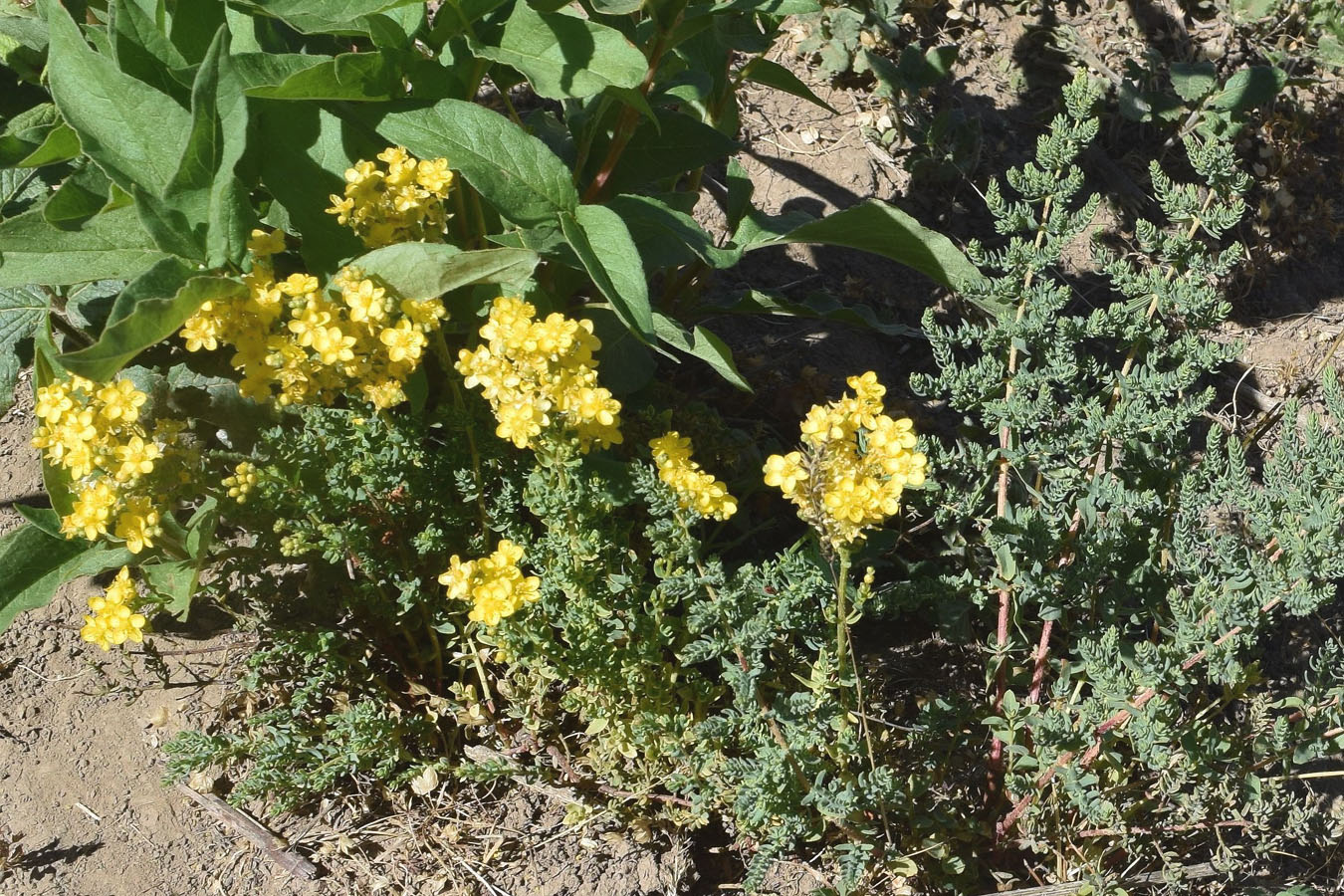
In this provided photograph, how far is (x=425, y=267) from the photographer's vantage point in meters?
2.02

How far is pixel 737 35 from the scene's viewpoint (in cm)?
259

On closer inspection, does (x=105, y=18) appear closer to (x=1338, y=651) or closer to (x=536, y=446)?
(x=536, y=446)

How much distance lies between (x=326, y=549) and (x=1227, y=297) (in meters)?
2.83

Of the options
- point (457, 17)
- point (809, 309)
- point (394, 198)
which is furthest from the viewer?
point (809, 309)

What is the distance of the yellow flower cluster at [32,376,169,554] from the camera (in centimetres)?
186

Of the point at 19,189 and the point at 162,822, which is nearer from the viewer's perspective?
the point at 162,822

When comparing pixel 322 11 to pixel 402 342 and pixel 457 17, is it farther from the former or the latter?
pixel 402 342

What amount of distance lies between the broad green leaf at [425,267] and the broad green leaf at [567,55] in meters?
0.34

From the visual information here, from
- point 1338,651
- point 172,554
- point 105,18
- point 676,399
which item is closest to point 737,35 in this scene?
point 676,399

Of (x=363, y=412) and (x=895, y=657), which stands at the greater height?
(x=363, y=412)

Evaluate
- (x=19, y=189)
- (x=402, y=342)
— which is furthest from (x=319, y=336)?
(x=19, y=189)

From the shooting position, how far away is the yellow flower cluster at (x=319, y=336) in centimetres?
191

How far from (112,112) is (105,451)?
2.11 ft

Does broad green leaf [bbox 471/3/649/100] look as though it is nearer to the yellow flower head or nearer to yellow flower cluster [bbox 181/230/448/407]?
the yellow flower head
